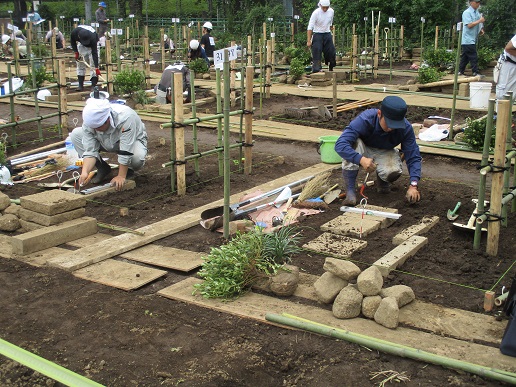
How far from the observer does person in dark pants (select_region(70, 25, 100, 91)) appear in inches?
518

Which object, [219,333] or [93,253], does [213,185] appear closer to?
[93,253]

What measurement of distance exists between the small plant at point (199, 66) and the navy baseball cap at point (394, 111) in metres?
10.4

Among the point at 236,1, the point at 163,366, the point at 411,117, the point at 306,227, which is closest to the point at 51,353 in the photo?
the point at 163,366

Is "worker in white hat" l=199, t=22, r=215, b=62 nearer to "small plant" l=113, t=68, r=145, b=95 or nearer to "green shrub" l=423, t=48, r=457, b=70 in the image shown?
"small plant" l=113, t=68, r=145, b=95

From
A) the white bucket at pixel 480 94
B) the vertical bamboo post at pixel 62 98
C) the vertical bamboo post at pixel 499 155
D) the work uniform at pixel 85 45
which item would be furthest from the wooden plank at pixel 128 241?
the work uniform at pixel 85 45

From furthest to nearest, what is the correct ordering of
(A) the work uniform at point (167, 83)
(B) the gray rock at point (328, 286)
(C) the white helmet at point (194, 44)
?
(C) the white helmet at point (194, 44) → (A) the work uniform at point (167, 83) → (B) the gray rock at point (328, 286)

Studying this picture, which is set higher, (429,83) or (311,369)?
(429,83)

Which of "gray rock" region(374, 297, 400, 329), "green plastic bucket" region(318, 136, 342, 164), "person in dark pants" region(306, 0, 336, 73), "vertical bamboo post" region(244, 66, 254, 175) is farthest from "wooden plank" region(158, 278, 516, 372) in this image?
"person in dark pants" region(306, 0, 336, 73)

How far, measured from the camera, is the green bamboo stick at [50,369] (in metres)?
2.16

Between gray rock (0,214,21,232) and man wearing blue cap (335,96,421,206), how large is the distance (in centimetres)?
299

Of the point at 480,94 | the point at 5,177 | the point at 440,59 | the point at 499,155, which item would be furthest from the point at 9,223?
the point at 440,59

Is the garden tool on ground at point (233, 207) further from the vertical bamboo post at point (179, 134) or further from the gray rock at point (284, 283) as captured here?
the gray rock at point (284, 283)

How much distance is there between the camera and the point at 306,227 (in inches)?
214

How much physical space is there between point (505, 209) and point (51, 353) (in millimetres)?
3640
